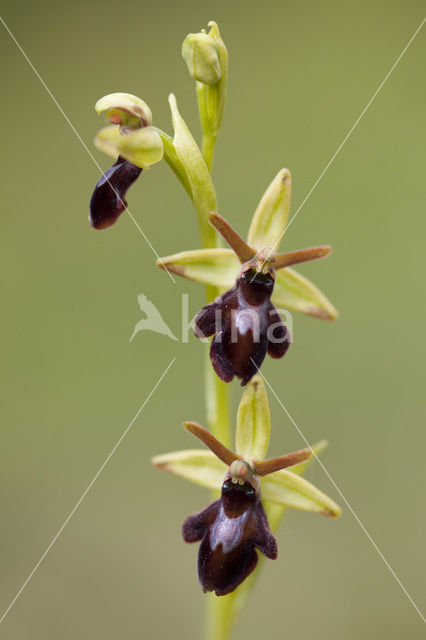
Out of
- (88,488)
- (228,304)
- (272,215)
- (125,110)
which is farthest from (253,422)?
(88,488)

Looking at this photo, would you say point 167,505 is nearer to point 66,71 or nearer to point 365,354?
point 365,354

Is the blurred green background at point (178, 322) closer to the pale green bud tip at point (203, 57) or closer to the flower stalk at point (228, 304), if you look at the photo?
the flower stalk at point (228, 304)

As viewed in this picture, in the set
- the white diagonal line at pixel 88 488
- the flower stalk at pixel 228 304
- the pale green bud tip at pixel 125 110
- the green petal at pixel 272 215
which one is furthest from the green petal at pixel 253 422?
the white diagonal line at pixel 88 488

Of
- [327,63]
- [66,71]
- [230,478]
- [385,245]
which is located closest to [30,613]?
[230,478]

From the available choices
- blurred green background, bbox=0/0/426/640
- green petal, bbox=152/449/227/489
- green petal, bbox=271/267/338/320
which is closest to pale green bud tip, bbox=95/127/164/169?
green petal, bbox=271/267/338/320

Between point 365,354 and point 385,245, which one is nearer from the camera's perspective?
point 365,354
